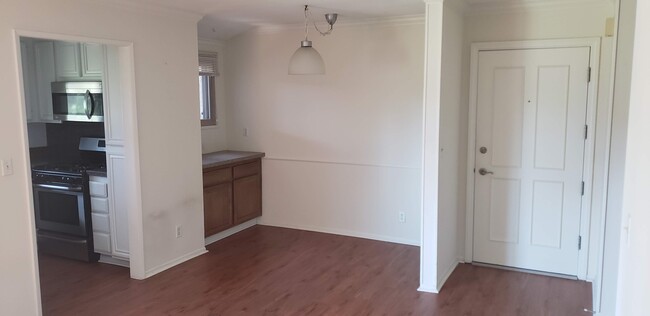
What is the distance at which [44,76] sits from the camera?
4844 mm

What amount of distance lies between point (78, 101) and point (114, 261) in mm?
1506

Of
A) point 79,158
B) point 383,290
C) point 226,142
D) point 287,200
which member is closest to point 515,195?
point 383,290

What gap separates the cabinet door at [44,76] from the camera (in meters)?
4.77

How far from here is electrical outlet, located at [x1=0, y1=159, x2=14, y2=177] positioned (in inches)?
121

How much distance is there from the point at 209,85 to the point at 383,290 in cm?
324

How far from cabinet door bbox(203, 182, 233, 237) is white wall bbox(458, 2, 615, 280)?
8.54 feet

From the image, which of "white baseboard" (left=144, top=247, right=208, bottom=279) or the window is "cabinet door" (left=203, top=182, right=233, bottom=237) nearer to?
"white baseboard" (left=144, top=247, right=208, bottom=279)

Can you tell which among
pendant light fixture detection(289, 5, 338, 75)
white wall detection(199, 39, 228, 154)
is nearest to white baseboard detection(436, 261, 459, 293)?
pendant light fixture detection(289, 5, 338, 75)

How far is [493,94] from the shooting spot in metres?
4.38

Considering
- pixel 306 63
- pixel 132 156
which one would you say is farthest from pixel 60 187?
pixel 306 63

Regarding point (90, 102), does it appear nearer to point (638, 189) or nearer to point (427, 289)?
point (427, 289)

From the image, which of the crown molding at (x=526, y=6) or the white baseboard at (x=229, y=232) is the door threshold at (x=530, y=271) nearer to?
the crown molding at (x=526, y=6)

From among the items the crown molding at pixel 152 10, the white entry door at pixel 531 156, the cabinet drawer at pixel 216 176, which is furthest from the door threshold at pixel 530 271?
the crown molding at pixel 152 10

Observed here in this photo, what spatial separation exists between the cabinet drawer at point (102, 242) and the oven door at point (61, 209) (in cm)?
10
